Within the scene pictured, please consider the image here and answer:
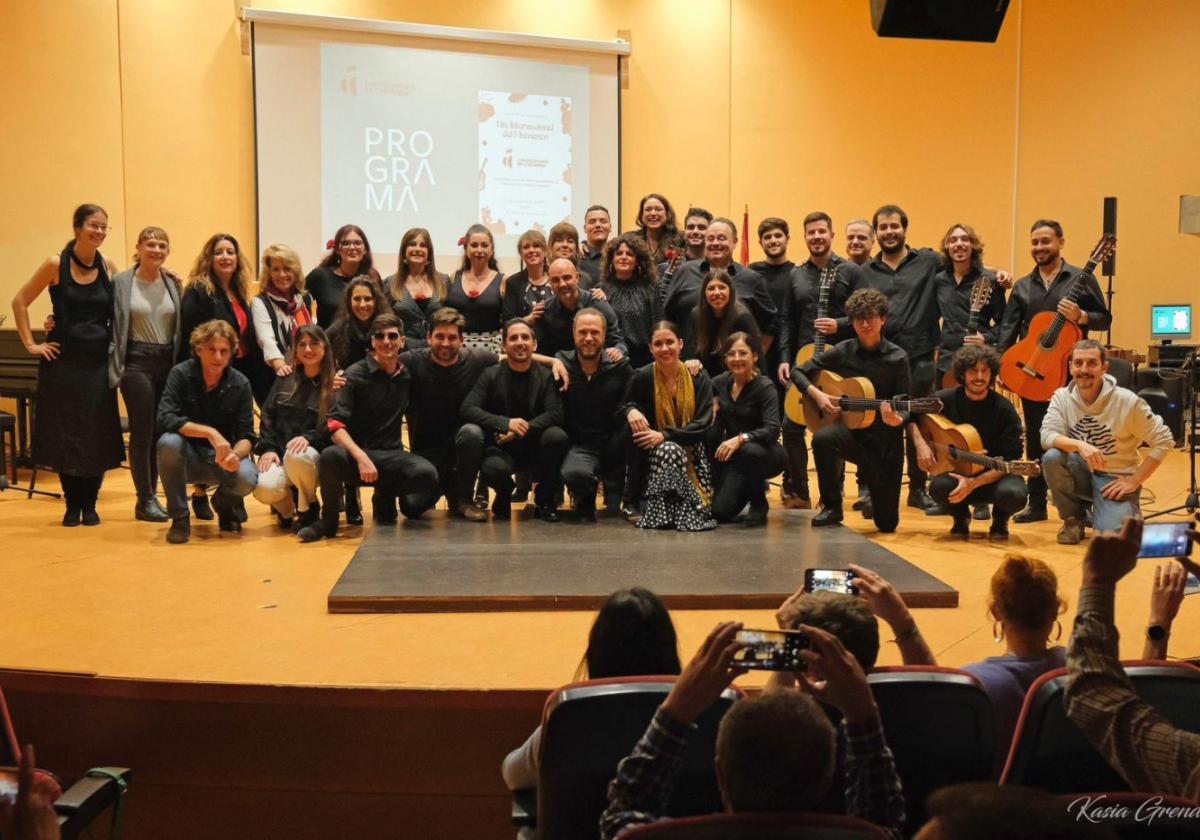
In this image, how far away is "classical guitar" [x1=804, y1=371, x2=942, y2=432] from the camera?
208 inches

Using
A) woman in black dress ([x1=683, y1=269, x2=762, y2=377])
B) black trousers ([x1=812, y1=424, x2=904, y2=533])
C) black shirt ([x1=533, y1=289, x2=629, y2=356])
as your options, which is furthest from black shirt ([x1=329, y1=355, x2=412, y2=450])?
black trousers ([x1=812, y1=424, x2=904, y2=533])

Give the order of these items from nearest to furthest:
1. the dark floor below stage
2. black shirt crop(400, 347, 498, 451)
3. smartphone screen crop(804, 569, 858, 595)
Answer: smartphone screen crop(804, 569, 858, 595) → the dark floor below stage → black shirt crop(400, 347, 498, 451)

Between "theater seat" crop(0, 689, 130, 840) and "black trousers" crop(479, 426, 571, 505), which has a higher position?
"black trousers" crop(479, 426, 571, 505)

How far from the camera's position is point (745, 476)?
533cm

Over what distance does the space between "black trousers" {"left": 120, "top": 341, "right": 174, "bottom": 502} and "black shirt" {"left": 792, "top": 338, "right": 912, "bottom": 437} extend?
10.3 feet

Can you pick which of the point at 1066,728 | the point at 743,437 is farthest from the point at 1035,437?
the point at 1066,728

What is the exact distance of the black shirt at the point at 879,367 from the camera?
544 centimetres

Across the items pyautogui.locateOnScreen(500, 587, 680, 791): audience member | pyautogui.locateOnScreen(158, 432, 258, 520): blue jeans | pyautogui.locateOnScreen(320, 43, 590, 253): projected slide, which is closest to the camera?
pyautogui.locateOnScreen(500, 587, 680, 791): audience member

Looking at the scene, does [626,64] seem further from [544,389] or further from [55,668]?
[55,668]

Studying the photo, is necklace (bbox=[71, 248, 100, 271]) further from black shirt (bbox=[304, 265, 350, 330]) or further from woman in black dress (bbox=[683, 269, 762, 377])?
woman in black dress (bbox=[683, 269, 762, 377])

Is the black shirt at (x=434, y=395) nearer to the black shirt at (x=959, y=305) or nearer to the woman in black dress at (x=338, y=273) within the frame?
the woman in black dress at (x=338, y=273)

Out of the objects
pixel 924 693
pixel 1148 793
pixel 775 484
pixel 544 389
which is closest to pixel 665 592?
pixel 544 389

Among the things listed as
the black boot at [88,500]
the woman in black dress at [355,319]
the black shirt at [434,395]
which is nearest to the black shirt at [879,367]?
the black shirt at [434,395]

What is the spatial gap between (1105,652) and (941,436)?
3.70m
